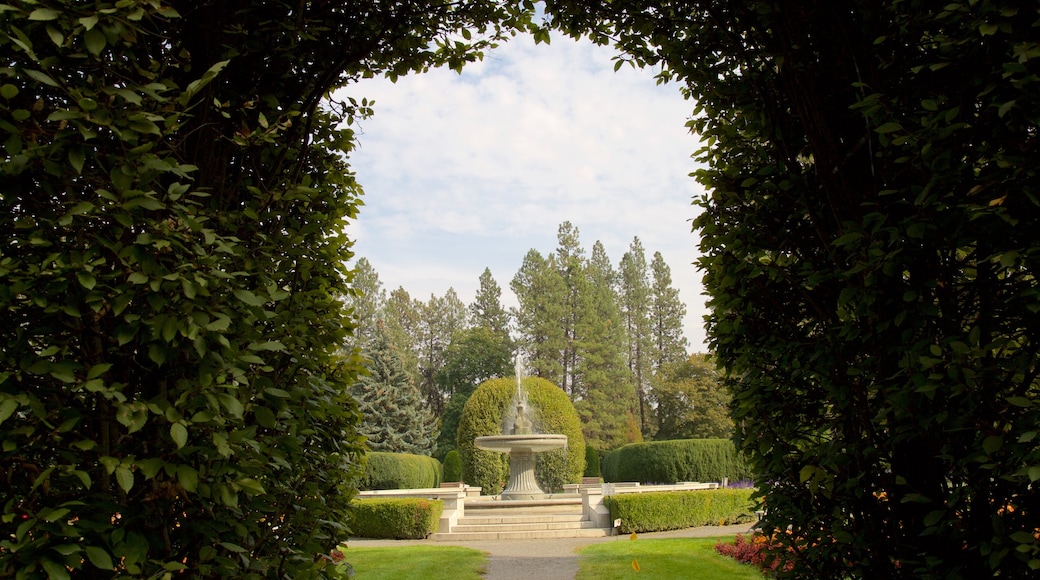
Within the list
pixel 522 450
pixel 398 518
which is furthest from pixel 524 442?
pixel 398 518

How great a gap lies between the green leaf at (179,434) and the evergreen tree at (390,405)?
101 ft

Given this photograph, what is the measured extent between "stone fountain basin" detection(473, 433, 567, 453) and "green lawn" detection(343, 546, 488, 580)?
16.6ft

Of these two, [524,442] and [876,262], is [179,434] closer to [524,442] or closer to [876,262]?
[876,262]

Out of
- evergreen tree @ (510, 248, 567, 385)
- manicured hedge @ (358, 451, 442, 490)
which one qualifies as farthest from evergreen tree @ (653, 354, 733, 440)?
manicured hedge @ (358, 451, 442, 490)

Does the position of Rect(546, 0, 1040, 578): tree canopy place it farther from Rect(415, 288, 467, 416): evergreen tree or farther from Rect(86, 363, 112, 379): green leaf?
Rect(415, 288, 467, 416): evergreen tree

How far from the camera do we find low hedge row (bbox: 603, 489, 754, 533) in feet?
47.6

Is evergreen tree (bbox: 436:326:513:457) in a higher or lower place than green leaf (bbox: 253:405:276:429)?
higher

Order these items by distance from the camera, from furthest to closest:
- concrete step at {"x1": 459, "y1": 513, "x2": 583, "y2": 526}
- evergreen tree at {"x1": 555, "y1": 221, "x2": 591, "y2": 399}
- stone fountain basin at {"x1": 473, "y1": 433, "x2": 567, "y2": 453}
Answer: evergreen tree at {"x1": 555, "y1": 221, "x2": 591, "y2": 399} < stone fountain basin at {"x1": 473, "y1": 433, "x2": 567, "y2": 453} < concrete step at {"x1": 459, "y1": 513, "x2": 583, "y2": 526}

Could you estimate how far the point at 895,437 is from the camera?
2.39 m

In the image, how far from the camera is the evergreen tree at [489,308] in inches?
1940

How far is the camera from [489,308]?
49562mm

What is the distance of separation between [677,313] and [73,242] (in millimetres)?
46064

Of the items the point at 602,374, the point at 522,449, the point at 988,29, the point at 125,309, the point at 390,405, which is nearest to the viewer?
the point at 125,309

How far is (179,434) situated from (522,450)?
16.0m
